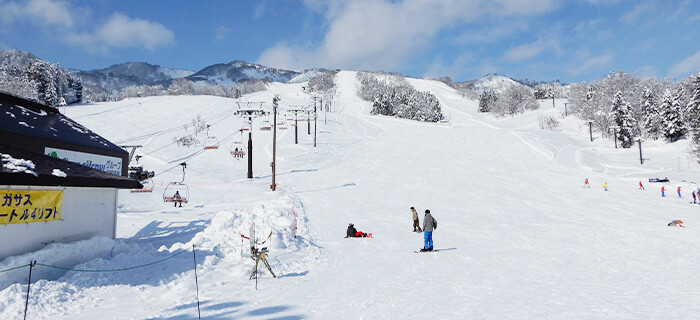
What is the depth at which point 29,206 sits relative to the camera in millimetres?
8516

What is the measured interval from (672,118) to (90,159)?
276 feet

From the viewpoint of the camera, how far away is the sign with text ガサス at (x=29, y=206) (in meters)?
7.93

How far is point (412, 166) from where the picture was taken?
4200 centimetres

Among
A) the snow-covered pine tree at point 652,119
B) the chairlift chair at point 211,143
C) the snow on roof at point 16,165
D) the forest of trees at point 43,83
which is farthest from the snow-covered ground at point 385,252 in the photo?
the forest of trees at point 43,83

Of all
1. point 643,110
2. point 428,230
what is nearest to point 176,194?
point 428,230

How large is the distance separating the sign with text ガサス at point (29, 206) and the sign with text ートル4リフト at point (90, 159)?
14.6ft

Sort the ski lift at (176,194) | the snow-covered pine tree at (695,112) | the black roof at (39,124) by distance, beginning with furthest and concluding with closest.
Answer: the snow-covered pine tree at (695,112), the ski lift at (176,194), the black roof at (39,124)

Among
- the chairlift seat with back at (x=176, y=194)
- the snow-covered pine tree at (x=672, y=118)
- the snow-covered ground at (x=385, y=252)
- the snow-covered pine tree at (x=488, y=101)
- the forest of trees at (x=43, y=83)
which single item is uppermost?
the snow-covered pine tree at (x=488, y=101)

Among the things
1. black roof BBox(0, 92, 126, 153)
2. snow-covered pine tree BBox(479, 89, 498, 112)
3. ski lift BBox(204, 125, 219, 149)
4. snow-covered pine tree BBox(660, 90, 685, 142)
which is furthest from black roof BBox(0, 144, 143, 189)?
snow-covered pine tree BBox(479, 89, 498, 112)

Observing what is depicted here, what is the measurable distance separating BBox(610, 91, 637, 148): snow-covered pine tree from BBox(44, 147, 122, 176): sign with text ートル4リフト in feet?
261

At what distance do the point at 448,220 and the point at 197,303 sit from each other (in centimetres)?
1574

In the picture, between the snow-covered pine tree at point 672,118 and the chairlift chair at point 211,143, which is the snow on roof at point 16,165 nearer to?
the chairlift chair at point 211,143

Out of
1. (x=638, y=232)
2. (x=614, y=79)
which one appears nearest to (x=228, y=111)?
(x=638, y=232)

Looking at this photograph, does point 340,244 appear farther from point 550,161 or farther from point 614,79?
point 614,79
